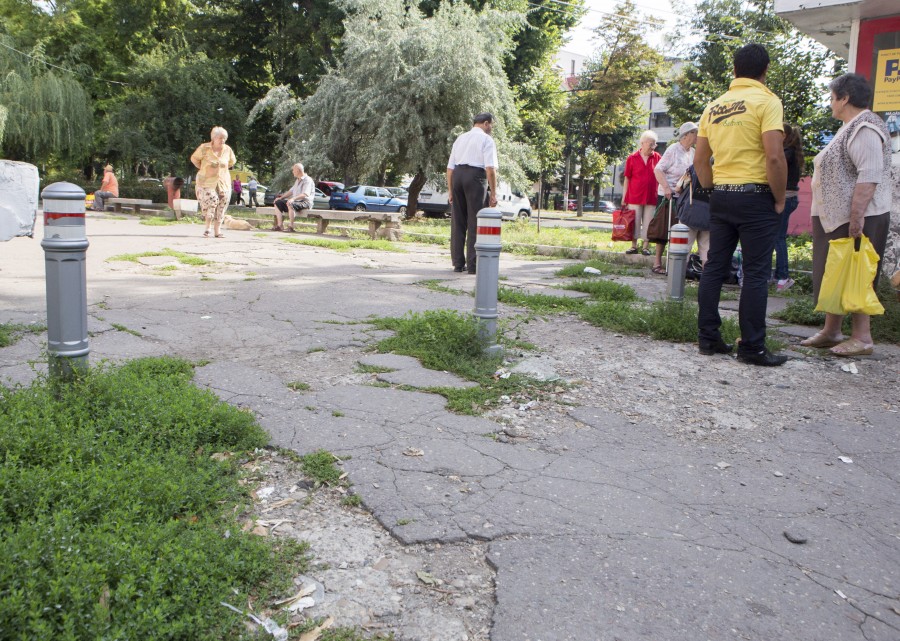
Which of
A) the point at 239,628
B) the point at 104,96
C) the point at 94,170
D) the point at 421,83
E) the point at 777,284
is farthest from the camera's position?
the point at 94,170

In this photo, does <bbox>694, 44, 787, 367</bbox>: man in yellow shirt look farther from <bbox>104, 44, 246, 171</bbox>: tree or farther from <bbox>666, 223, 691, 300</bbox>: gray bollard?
<bbox>104, 44, 246, 171</bbox>: tree

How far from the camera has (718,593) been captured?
2.46 m

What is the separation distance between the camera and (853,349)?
18.4 ft

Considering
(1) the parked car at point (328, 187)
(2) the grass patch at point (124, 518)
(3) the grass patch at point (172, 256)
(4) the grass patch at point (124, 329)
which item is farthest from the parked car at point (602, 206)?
(2) the grass patch at point (124, 518)

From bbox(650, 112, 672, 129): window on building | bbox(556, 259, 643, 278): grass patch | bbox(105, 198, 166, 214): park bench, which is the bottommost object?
bbox(556, 259, 643, 278): grass patch

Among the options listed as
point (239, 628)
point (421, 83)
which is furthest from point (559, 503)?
point (421, 83)

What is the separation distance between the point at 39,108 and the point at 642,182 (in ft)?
82.8

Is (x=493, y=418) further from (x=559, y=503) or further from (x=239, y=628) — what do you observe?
(x=239, y=628)

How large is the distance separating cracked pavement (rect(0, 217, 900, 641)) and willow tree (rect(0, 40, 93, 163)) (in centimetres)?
2469

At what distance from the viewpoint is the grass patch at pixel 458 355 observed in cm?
435

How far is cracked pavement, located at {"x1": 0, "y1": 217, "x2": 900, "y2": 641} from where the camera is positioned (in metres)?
2.41

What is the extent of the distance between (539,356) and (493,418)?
54.4 inches

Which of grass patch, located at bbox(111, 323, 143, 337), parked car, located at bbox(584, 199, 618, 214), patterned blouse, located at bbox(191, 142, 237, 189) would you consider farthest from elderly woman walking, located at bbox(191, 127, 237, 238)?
parked car, located at bbox(584, 199, 618, 214)

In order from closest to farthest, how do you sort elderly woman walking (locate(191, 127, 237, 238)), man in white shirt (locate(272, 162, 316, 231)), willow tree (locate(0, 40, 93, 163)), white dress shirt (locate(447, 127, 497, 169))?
white dress shirt (locate(447, 127, 497, 169)) < elderly woman walking (locate(191, 127, 237, 238)) < man in white shirt (locate(272, 162, 316, 231)) < willow tree (locate(0, 40, 93, 163))
